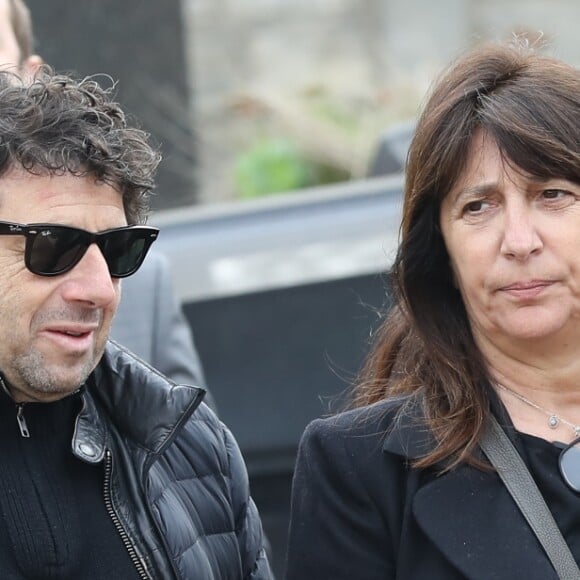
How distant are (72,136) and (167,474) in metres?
0.70

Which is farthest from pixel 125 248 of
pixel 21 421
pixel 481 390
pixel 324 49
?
pixel 324 49

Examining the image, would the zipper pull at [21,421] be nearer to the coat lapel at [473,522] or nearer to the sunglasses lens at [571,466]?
the coat lapel at [473,522]

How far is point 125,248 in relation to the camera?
2.79 meters

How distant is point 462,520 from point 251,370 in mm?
2187

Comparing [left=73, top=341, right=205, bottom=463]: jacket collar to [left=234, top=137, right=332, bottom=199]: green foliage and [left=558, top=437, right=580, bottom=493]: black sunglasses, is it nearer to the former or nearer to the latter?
[left=558, top=437, right=580, bottom=493]: black sunglasses

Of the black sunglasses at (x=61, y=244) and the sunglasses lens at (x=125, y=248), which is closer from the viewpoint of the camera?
the black sunglasses at (x=61, y=244)

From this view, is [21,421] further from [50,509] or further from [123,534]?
[123,534]

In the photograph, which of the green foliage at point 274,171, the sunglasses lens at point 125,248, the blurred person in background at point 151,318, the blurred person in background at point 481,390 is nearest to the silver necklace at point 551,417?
the blurred person in background at point 481,390

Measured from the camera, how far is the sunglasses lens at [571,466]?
2.71 m

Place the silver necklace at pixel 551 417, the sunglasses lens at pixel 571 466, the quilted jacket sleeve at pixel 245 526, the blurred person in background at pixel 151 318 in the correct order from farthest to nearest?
the blurred person in background at pixel 151 318 < the quilted jacket sleeve at pixel 245 526 < the silver necklace at pixel 551 417 < the sunglasses lens at pixel 571 466

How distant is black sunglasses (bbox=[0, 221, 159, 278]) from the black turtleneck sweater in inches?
10.2

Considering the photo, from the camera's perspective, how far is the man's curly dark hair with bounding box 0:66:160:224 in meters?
2.67

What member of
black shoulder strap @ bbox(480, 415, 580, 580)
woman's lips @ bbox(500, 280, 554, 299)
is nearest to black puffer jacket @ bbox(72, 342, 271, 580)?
black shoulder strap @ bbox(480, 415, 580, 580)

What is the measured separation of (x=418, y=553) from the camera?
272 cm
